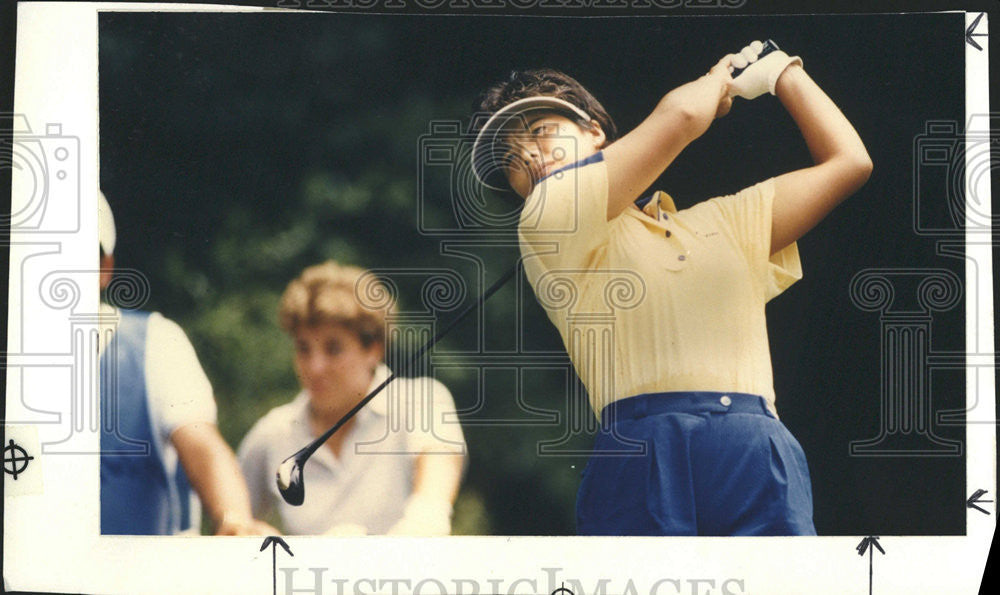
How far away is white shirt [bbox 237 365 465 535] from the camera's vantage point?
259cm

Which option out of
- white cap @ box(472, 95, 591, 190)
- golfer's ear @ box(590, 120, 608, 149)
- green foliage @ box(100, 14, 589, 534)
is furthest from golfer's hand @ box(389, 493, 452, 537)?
golfer's ear @ box(590, 120, 608, 149)

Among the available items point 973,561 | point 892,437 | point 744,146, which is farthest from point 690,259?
point 973,561

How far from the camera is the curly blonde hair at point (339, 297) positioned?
102 inches

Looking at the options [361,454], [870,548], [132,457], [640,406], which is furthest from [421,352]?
[870,548]

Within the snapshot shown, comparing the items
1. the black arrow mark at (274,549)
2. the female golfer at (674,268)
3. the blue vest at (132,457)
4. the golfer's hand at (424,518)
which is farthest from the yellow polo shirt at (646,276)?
the blue vest at (132,457)

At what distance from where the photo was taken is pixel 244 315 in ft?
8.54

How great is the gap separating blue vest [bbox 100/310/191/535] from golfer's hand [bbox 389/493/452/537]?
25.6 inches

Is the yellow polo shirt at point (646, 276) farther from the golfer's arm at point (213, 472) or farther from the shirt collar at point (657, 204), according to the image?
the golfer's arm at point (213, 472)

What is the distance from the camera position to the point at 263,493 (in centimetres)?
260

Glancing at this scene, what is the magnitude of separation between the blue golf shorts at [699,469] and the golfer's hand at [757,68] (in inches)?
36.6

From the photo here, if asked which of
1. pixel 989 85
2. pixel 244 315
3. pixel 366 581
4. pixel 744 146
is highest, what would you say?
pixel 989 85

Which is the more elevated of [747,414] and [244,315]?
[244,315]

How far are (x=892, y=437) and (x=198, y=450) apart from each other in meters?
2.09

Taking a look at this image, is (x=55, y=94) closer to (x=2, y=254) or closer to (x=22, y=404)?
(x=2, y=254)
